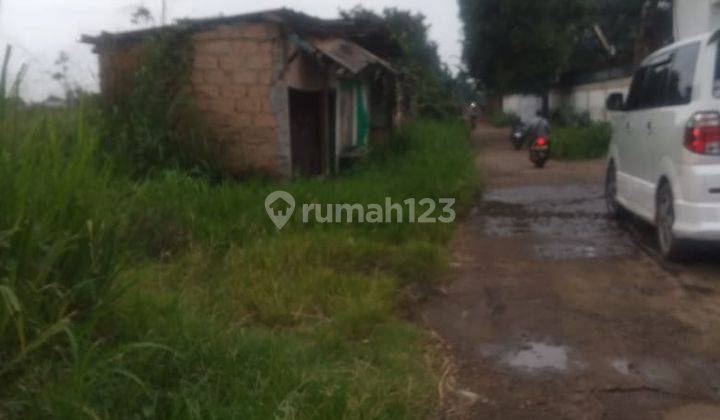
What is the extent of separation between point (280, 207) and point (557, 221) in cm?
349

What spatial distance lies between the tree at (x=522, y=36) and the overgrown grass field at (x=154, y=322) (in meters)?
26.0

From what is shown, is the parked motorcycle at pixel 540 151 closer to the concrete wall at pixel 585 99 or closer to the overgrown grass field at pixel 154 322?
the concrete wall at pixel 585 99

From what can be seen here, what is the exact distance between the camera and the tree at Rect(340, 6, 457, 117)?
1680cm

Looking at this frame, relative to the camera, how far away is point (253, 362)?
4.46m

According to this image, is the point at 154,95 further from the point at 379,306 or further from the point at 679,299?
the point at 679,299

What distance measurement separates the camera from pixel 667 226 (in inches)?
300

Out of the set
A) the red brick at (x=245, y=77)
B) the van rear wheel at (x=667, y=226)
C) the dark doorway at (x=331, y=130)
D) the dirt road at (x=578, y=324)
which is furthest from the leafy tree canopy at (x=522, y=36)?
the van rear wheel at (x=667, y=226)

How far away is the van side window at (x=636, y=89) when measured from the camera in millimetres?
9222

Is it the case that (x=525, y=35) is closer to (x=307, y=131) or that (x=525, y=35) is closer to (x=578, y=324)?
(x=307, y=131)

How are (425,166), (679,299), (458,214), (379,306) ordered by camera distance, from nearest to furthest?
(379,306) → (679,299) → (458,214) → (425,166)

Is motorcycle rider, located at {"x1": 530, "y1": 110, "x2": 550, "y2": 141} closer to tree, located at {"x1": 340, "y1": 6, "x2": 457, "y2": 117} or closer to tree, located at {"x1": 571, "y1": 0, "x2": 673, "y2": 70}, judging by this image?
tree, located at {"x1": 340, "y1": 6, "x2": 457, "y2": 117}

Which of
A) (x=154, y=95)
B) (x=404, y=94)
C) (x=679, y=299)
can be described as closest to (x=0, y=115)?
(x=679, y=299)

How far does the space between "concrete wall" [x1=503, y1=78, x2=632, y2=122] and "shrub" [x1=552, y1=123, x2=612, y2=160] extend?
1374 millimetres

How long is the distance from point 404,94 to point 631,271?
1155cm
